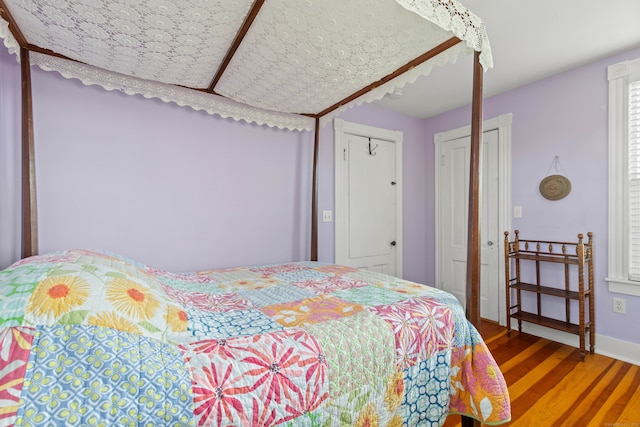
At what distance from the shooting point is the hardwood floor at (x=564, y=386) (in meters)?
1.64

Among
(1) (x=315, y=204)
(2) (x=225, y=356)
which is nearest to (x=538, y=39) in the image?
(1) (x=315, y=204)

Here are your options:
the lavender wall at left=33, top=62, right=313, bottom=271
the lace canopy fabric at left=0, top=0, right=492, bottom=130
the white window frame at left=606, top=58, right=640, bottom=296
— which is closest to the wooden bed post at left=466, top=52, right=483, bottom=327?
the lace canopy fabric at left=0, top=0, right=492, bottom=130

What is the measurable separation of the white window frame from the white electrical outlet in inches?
2.8

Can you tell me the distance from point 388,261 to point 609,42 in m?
2.59

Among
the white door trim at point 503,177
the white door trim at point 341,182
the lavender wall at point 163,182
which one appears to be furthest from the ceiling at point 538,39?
the lavender wall at point 163,182

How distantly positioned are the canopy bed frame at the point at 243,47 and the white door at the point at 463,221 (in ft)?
6.25

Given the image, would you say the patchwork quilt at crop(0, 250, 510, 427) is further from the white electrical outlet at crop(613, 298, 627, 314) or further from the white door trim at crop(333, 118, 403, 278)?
the white electrical outlet at crop(613, 298, 627, 314)

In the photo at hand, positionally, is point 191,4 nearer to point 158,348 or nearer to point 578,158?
point 158,348

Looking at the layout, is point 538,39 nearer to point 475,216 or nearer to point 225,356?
point 475,216

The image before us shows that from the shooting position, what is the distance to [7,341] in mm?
650

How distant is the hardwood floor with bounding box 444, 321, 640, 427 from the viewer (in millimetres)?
1639

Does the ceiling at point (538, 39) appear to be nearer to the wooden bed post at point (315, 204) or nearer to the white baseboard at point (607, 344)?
the wooden bed post at point (315, 204)

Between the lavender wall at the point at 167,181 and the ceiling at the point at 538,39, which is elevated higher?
the ceiling at the point at 538,39

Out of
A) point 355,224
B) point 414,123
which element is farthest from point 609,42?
point 355,224
